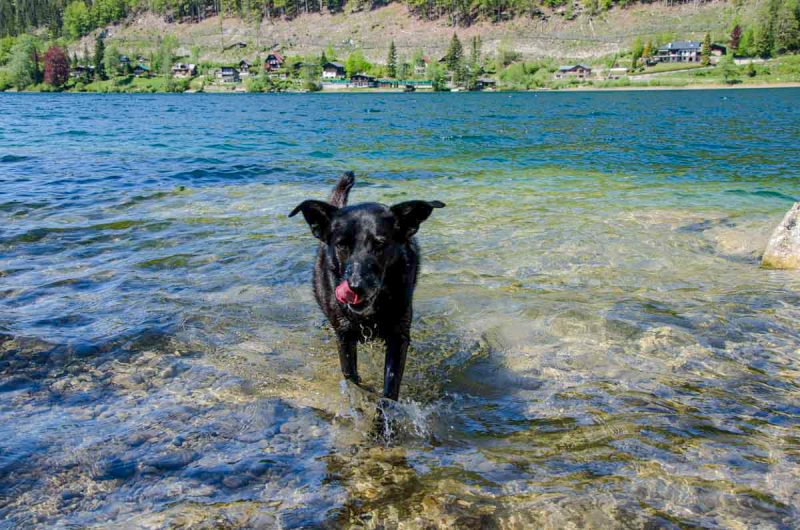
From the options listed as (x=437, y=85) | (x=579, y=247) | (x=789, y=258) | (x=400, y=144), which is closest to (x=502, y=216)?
(x=579, y=247)

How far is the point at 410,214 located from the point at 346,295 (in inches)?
36.6

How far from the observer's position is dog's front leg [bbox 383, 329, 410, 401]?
5043mm

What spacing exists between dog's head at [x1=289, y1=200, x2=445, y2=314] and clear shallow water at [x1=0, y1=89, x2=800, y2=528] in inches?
44.5

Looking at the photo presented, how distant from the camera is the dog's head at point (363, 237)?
4.52m

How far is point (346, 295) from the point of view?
4.52 metres

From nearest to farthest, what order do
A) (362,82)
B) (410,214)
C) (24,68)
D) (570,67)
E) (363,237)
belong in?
(363,237) < (410,214) < (24,68) < (570,67) < (362,82)

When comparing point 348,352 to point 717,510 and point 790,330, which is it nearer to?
point 717,510

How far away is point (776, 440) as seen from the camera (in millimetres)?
4418

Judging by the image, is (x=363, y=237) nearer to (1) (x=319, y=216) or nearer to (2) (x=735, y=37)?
(1) (x=319, y=216)

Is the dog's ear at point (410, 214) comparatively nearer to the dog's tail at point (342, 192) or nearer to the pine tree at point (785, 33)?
the dog's tail at point (342, 192)

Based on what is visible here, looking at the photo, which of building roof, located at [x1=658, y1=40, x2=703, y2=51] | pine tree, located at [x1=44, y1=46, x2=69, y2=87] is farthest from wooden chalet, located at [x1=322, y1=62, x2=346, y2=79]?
building roof, located at [x1=658, y1=40, x2=703, y2=51]

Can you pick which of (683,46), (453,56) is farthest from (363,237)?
(683,46)

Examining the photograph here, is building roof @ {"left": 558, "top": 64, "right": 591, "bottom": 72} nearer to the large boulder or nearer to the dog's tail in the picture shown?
the large boulder

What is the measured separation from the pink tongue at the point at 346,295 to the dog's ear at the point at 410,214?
77 cm
